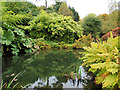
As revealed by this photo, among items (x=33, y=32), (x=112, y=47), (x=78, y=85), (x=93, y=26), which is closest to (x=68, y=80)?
(x=78, y=85)

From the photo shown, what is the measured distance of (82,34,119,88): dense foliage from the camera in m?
1.13

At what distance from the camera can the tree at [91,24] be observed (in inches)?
364

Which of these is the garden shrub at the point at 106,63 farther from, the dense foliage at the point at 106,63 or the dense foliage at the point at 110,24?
the dense foliage at the point at 110,24

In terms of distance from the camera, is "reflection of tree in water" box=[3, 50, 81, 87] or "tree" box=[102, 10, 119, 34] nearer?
"reflection of tree in water" box=[3, 50, 81, 87]

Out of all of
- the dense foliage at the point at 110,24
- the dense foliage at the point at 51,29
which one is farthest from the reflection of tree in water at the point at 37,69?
the dense foliage at the point at 110,24

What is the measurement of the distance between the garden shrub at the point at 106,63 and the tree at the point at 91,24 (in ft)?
26.2

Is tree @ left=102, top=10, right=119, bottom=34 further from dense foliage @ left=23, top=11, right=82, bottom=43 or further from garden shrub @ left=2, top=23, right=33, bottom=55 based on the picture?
garden shrub @ left=2, top=23, right=33, bottom=55

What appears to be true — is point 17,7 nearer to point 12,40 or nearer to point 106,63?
point 12,40

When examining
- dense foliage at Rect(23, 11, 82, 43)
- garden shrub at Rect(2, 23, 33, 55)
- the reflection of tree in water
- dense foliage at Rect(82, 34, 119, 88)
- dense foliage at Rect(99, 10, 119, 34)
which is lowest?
the reflection of tree in water

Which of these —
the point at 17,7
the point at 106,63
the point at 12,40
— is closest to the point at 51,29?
the point at 17,7

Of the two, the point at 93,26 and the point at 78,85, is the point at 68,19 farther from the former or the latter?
the point at 78,85

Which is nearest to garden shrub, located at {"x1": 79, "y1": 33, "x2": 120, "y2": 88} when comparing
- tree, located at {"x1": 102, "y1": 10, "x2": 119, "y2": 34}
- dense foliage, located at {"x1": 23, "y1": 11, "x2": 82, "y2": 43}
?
dense foliage, located at {"x1": 23, "y1": 11, "x2": 82, "y2": 43}

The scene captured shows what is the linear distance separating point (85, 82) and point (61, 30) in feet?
18.7

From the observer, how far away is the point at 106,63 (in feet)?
4.05
